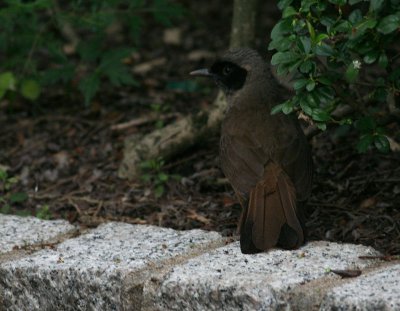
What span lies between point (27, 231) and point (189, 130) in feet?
6.34

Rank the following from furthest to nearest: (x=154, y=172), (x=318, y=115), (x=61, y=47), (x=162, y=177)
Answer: (x=61, y=47) < (x=154, y=172) < (x=162, y=177) < (x=318, y=115)

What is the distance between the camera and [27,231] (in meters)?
5.10

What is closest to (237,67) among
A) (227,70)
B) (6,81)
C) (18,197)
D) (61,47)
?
(227,70)

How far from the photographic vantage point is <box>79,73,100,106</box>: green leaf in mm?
7078

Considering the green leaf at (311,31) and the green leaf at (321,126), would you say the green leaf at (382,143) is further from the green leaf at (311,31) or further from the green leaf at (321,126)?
the green leaf at (311,31)

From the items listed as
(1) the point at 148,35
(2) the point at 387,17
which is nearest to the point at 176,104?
(1) the point at 148,35

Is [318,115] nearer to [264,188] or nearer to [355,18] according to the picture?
[355,18]

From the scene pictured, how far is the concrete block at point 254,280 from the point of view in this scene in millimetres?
3791

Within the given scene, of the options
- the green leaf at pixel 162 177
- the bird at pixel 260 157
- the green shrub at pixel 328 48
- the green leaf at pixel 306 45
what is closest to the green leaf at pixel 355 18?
the green shrub at pixel 328 48

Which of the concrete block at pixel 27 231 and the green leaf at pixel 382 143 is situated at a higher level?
the green leaf at pixel 382 143

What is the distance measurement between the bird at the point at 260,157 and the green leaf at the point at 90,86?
47.6 inches

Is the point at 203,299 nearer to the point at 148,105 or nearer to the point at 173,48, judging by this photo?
the point at 148,105

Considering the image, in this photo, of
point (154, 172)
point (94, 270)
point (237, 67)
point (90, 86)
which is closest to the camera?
point (94, 270)

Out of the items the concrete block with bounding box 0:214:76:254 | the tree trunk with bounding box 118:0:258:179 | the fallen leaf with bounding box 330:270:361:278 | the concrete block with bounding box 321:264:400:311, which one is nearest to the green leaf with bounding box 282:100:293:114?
the fallen leaf with bounding box 330:270:361:278
